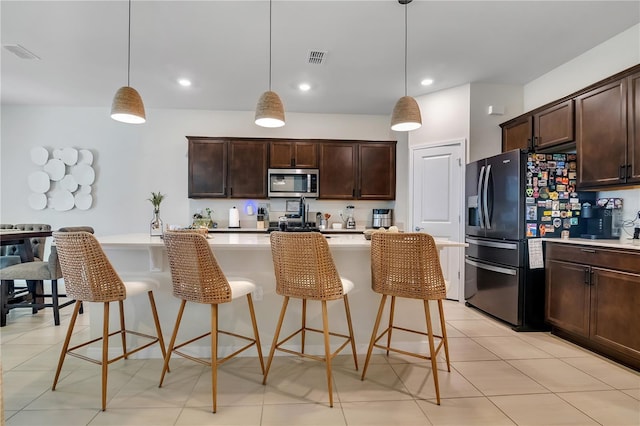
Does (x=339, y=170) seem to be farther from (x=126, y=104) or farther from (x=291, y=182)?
(x=126, y=104)

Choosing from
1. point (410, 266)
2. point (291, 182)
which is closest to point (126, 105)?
point (410, 266)

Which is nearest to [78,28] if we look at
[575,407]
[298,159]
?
[298,159]

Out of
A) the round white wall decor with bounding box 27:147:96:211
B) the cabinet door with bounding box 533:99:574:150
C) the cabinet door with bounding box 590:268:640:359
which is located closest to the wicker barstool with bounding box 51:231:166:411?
the cabinet door with bounding box 590:268:640:359

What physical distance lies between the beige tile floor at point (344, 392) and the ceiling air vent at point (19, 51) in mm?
2807

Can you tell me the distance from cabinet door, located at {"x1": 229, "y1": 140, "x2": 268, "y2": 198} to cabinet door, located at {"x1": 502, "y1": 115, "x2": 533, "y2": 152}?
3243 mm

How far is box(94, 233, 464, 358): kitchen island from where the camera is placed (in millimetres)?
2557

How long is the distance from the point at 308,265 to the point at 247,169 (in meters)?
3.25

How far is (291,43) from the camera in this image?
3.20m

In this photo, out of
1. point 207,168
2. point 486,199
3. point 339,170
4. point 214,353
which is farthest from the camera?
point 339,170

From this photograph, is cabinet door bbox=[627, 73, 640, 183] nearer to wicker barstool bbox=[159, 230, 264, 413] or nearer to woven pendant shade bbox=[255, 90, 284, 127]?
woven pendant shade bbox=[255, 90, 284, 127]

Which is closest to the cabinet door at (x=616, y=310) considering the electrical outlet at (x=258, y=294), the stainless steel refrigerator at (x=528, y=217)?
the stainless steel refrigerator at (x=528, y=217)

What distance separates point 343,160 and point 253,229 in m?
1.73

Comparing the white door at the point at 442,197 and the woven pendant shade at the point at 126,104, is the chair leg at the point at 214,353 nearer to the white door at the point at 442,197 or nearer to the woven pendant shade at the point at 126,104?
the woven pendant shade at the point at 126,104

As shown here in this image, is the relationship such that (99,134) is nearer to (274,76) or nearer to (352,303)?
(274,76)
